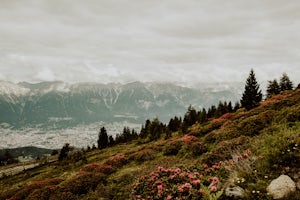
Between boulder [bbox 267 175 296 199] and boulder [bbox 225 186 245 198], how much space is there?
89cm

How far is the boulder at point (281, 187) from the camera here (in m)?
8.60

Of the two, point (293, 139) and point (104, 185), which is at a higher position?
point (293, 139)

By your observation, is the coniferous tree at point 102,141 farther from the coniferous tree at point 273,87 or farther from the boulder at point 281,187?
the boulder at point 281,187

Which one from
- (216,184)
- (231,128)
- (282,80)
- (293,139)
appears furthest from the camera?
(282,80)

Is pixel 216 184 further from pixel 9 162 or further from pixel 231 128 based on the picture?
pixel 9 162

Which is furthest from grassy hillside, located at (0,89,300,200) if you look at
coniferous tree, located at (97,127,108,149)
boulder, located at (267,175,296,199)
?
coniferous tree, located at (97,127,108,149)

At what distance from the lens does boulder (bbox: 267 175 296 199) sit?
860cm

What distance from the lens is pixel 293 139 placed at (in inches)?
465

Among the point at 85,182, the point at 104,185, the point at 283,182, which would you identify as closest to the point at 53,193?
the point at 85,182

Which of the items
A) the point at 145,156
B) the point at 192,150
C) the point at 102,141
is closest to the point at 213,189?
the point at 192,150

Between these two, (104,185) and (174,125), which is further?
(174,125)

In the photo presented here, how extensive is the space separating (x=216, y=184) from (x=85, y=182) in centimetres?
1259

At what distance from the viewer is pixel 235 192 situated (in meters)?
9.48

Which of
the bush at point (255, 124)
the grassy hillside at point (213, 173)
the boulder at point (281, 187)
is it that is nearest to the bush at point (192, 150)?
the grassy hillside at point (213, 173)
